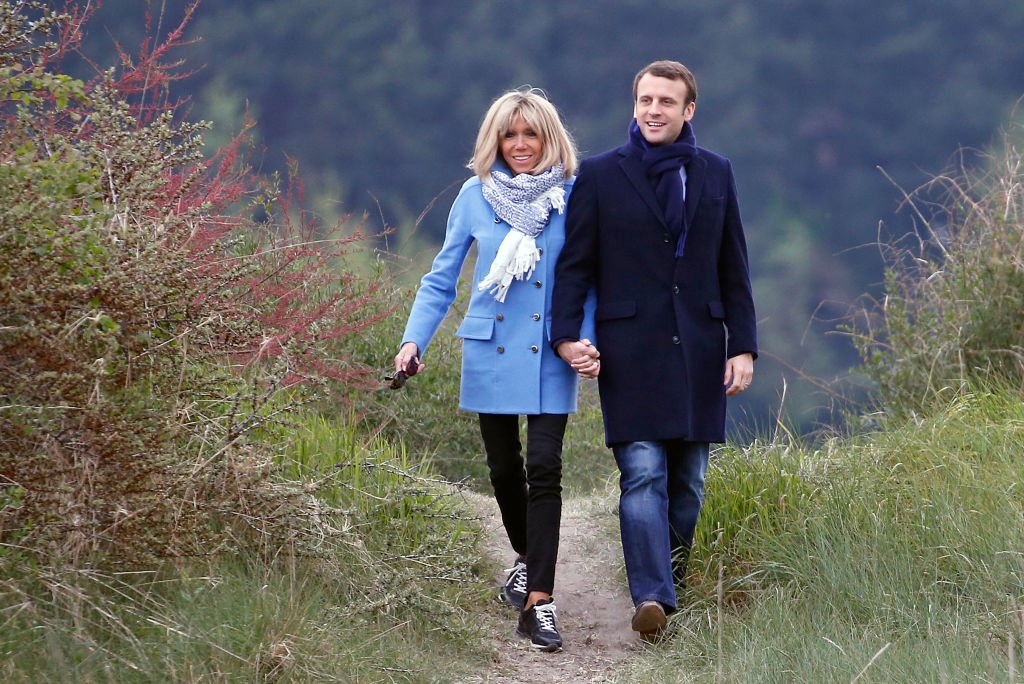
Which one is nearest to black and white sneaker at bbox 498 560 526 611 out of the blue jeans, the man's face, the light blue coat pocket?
the blue jeans

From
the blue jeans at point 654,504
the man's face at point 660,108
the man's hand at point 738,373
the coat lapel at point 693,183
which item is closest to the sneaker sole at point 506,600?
the blue jeans at point 654,504

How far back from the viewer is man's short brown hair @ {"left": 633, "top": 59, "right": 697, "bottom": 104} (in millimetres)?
4281

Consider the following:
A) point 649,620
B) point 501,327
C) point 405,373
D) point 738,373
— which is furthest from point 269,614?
point 738,373

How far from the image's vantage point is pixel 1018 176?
6.32m

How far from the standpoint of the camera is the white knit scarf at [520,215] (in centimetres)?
439

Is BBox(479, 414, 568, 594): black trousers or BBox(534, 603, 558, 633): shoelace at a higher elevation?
BBox(479, 414, 568, 594): black trousers

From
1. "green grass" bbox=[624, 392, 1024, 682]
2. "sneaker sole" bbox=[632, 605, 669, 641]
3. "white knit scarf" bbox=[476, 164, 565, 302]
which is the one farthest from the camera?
"white knit scarf" bbox=[476, 164, 565, 302]

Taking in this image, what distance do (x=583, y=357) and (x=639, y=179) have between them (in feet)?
2.16

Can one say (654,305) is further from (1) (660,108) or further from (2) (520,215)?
(1) (660,108)

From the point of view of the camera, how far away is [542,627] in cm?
432

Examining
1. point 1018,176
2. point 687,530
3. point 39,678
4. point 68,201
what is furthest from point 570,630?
point 1018,176

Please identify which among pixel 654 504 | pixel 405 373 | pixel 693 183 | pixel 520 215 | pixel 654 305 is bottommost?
pixel 654 504

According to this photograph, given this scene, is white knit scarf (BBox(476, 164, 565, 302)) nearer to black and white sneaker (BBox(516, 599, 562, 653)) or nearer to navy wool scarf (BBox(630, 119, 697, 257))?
navy wool scarf (BBox(630, 119, 697, 257))

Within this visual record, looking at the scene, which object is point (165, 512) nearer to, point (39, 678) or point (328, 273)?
point (39, 678)
